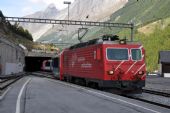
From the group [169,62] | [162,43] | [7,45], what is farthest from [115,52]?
[162,43]

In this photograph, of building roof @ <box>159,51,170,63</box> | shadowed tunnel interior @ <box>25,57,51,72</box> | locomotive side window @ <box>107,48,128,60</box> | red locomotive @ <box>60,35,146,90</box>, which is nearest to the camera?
red locomotive @ <box>60,35,146,90</box>

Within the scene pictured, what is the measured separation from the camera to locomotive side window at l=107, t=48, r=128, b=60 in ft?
87.1

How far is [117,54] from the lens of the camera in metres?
26.8

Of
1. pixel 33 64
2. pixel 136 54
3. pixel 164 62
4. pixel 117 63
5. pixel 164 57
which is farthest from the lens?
pixel 33 64

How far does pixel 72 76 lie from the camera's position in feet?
121

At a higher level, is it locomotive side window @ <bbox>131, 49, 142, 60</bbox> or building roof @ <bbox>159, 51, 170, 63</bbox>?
building roof @ <bbox>159, 51, 170, 63</bbox>

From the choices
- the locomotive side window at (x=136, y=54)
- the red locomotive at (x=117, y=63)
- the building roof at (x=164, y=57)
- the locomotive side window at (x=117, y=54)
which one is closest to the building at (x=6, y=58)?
the red locomotive at (x=117, y=63)

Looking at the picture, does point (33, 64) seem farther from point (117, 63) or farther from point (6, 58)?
point (117, 63)

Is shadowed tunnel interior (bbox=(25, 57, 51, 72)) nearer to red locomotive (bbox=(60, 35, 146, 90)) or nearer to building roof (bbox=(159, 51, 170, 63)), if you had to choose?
building roof (bbox=(159, 51, 170, 63))

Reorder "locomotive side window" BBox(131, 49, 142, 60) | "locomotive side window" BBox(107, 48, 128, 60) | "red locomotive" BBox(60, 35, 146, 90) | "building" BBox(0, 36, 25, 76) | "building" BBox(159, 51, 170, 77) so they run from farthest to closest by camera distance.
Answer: "building" BBox(159, 51, 170, 77) → "building" BBox(0, 36, 25, 76) → "locomotive side window" BBox(131, 49, 142, 60) → "locomotive side window" BBox(107, 48, 128, 60) → "red locomotive" BBox(60, 35, 146, 90)

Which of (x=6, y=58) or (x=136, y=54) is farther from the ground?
(x=6, y=58)

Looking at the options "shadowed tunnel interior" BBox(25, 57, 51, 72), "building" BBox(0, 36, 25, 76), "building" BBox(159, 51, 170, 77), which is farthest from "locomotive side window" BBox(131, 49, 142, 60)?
"shadowed tunnel interior" BBox(25, 57, 51, 72)

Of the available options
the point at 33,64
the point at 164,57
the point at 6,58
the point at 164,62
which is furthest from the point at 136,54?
the point at 33,64

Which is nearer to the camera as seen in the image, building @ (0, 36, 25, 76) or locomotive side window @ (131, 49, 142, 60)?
locomotive side window @ (131, 49, 142, 60)
